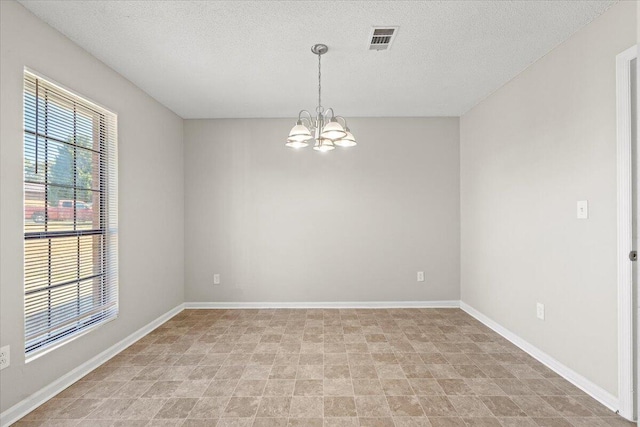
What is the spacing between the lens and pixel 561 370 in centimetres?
257

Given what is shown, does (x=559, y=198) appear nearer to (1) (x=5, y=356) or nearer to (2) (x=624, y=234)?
(2) (x=624, y=234)

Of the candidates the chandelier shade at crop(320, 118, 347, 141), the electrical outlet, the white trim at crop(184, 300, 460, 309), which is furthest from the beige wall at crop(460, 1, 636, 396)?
the electrical outlet

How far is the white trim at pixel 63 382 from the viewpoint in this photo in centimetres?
202

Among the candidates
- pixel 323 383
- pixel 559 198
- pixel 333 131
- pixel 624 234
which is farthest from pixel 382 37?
pixel 323 383

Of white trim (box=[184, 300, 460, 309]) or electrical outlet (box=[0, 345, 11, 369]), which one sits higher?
electrical outlet (box=[0, 345, 11, 369])

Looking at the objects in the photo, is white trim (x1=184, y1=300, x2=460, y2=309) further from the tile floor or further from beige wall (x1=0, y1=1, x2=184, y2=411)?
beige wall (x1=0, y1=1, x2=184, y2=411)

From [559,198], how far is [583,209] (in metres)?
0.28

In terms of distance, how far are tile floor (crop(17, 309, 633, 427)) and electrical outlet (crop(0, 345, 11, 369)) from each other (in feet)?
1.33

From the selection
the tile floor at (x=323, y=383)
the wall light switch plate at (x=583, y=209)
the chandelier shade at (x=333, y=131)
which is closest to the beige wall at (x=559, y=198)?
the wall light switch plate at (x=583, y=209)

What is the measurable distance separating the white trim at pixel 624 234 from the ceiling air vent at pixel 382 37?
148 cm

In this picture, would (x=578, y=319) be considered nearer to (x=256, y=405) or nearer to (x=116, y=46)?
(x=256, y=405)

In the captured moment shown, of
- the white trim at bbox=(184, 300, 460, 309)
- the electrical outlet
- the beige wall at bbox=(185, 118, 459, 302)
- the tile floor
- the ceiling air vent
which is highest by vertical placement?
the ceiling air vent

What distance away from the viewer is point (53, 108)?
237cm

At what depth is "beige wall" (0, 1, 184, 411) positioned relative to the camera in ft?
6.56
